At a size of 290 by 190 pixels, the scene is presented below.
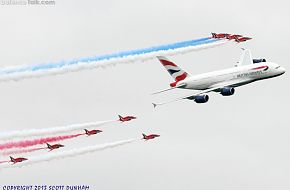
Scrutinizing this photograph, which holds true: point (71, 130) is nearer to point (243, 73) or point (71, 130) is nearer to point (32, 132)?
point (32, 132)

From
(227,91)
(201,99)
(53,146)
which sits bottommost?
(53,146)

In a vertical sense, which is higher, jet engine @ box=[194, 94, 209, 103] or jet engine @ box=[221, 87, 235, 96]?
jet engine @ box=[221, 87, 235, 96]

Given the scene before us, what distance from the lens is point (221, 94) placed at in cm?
19625

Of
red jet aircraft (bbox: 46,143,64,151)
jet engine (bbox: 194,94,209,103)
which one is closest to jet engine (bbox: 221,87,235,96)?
jet engine (bbox: 194,94,209,103)

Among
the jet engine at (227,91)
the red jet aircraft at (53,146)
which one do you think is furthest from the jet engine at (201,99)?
the red jet aircraft at (53,146)

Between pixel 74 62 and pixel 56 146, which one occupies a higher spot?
pixel 74 62

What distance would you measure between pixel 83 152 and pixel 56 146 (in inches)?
205

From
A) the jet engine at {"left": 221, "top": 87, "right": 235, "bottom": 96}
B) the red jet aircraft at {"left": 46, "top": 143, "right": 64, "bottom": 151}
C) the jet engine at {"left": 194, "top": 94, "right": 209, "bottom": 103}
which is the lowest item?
the red jet aircraft at {"left": 46, "top": 143, "right": 64, "bottom": 151}

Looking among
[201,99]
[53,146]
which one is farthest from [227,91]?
[53,146]

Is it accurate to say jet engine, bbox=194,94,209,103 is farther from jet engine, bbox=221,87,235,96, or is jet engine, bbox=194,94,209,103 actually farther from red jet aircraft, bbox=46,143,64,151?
red jet aircraft, bbox=46,143,64,151

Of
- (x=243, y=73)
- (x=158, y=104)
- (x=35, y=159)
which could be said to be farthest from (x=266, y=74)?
(x=35, y=159)

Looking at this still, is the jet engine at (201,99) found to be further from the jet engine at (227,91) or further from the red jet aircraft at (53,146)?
the red jet aircraft at (53,146)

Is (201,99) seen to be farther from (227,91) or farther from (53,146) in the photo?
(53,146)

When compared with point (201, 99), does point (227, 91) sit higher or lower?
higher
